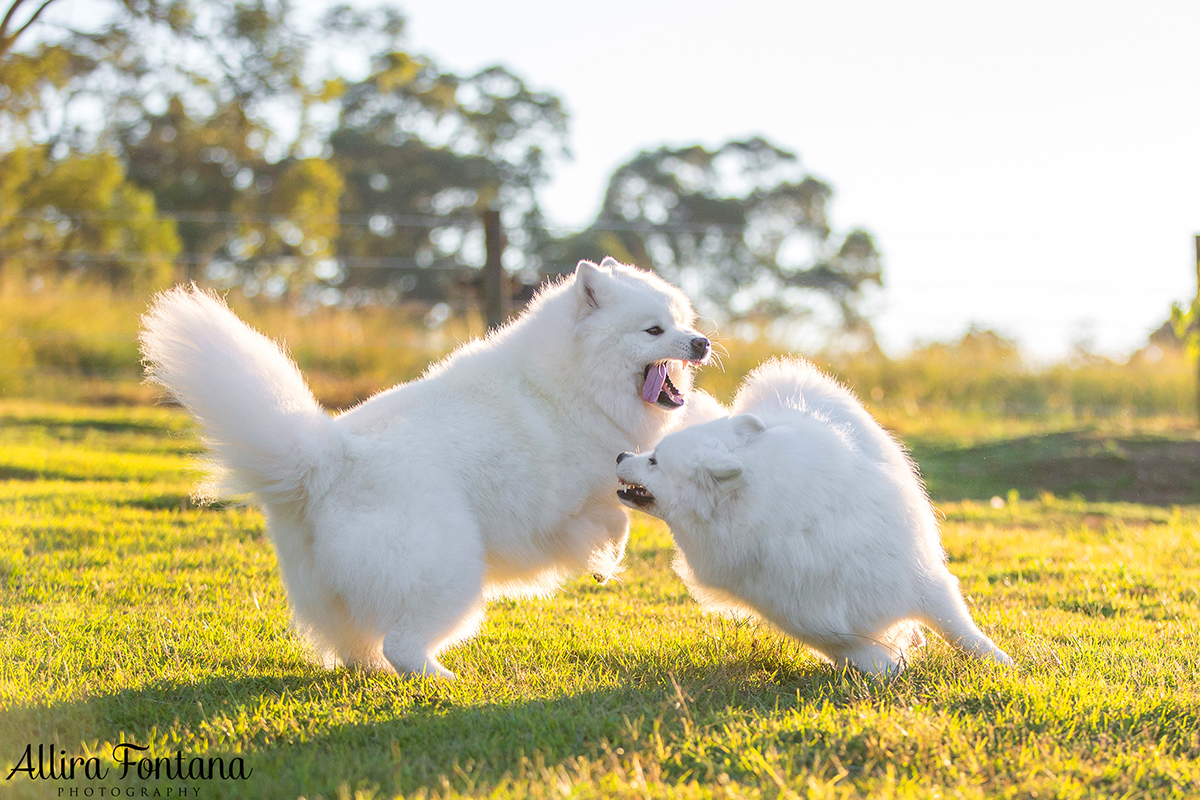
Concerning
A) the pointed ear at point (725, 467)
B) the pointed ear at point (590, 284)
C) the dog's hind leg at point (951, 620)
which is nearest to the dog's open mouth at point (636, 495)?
the pointed ear at point (725, 467)

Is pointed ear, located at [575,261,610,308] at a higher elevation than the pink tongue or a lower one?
higher

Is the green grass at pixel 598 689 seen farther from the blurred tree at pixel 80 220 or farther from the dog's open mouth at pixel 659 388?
the blurred tree at pixel 80 220

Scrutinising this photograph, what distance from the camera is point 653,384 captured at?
393 cm

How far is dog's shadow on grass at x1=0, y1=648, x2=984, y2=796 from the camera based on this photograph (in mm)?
2596

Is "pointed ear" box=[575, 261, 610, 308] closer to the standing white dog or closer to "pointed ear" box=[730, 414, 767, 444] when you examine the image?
the standing white dog

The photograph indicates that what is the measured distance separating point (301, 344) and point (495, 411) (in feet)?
33.3

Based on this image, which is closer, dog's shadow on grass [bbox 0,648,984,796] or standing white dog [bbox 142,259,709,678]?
dog's shadow on grass [bbox 0,648,984,796]

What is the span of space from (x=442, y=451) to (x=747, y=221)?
3176 cm

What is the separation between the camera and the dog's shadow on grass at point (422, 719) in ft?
8.52

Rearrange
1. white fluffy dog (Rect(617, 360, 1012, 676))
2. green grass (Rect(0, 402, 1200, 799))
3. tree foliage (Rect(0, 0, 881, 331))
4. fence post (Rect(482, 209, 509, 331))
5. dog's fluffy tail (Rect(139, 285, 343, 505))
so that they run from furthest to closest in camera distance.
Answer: tree foliage (Rect(0, 0, 881, 331)), fence post (Rect(482, 209, 509, 331)), white fluffy dog (Rect(617, 360, 1012, 676)), dog's fluffy tail (Rect(139, 285, 343, 505)), green grass (Rect(0, 402, 1200, 799))

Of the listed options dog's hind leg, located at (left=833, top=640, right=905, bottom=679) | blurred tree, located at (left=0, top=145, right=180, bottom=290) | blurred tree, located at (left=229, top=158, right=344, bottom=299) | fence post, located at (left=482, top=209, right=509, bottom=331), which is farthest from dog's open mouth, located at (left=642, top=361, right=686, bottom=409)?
blurred tree, located at (left=229, top=158, right=344, bottom=299)

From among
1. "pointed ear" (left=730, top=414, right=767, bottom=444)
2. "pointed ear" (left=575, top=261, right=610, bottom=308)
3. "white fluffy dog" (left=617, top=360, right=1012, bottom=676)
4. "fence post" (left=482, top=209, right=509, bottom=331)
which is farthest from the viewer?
"fence post" (left=482, top=209, right=509, bottom=331)

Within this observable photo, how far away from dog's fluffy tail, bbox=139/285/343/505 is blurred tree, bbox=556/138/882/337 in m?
26.7

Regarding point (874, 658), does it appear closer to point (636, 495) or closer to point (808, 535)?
point (808, 535)
